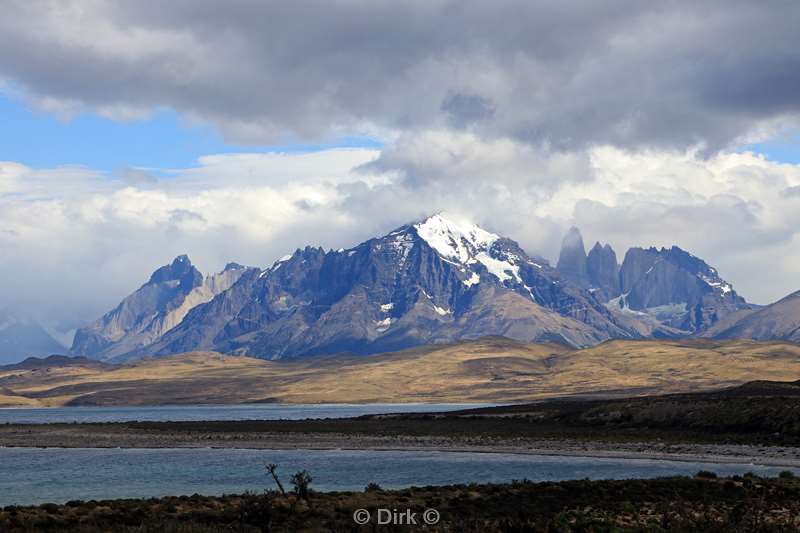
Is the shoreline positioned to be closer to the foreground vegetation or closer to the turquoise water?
the turquoise water

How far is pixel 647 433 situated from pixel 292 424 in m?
61.9

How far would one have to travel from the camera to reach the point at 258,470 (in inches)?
3285

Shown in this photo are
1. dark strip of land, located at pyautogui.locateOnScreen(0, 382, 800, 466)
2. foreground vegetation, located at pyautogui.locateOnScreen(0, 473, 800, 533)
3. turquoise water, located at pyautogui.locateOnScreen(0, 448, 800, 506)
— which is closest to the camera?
foreground vegetation, located at pyautogui.locateOnScreen(0, 473, 800, 533)

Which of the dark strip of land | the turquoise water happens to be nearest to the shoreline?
the dark strip of land

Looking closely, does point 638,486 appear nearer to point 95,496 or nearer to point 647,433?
point 95,496

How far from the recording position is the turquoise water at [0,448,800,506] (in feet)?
230

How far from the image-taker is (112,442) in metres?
125

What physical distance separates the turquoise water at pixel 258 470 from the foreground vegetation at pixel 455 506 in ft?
46.2

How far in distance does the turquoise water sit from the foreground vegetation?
14.1 metres

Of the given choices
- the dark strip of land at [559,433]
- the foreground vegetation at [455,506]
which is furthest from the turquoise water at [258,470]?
the foreground vegetation at [455,506]

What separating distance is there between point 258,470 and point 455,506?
36249 millimetres

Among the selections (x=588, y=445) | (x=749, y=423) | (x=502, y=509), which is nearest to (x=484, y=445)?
(x=588, y=445)

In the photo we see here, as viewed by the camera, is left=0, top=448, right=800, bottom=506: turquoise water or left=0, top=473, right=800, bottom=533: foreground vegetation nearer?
left=0, top=473, right=800, bottom=533: foreground vegetation

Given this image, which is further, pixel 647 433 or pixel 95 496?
pixel 647 433
